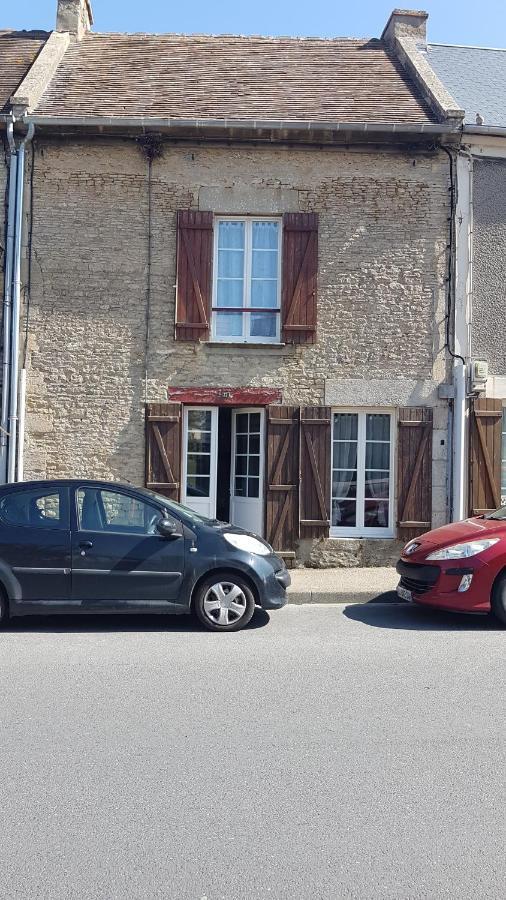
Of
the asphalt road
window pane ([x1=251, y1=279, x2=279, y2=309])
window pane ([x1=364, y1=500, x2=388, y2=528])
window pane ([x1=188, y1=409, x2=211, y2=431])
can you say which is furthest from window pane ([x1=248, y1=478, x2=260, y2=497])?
the asphalt road

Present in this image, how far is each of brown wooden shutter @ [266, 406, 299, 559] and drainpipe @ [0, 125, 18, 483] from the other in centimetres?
379

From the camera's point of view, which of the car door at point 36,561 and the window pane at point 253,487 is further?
the window pane at point 253,487

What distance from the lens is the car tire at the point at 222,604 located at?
753 centimetres

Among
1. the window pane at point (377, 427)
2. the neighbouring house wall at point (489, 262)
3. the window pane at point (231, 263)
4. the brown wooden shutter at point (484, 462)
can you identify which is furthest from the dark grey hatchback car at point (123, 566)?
the neighbouring house wall at point (489, 262)

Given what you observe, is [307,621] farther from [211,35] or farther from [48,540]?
[211,35]

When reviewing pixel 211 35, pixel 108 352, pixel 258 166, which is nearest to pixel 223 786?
pixel 108 352

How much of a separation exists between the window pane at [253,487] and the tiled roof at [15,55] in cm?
676

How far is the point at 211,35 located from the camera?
14719mm

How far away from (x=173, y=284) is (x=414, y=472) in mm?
4465

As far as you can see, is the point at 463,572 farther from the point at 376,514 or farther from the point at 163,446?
the point at 163,446

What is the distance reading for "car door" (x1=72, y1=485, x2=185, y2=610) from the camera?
747 centimetres

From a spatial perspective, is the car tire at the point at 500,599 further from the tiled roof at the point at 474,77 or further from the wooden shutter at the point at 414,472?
the tiled roof at the point at 474,77

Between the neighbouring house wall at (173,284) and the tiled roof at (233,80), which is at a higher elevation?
the tiled roof at (233,80)

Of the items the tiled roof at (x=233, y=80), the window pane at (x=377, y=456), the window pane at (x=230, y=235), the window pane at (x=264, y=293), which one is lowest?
the window pane at (x=377, y=456)
